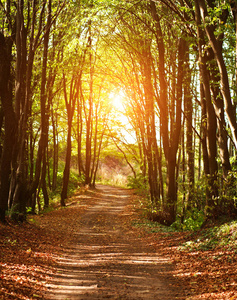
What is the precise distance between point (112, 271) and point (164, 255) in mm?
1961

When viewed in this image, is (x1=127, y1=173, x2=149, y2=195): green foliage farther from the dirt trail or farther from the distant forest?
the dirt trail

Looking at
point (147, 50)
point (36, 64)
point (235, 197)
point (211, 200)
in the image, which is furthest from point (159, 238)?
point (36, 64)

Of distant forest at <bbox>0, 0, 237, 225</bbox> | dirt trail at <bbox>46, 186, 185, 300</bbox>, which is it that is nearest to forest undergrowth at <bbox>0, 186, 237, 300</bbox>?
dirt trail at <bbox>46, 186, 185, 300</bbox>

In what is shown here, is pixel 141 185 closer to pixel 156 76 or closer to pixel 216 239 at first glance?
pixel 156 76

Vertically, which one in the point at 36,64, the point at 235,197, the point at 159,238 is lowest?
the point at 159,238

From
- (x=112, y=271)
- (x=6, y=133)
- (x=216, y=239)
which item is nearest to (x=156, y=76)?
(x=6, y=133)

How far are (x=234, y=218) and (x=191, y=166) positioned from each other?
16.8ft

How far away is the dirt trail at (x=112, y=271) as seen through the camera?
15.8ft

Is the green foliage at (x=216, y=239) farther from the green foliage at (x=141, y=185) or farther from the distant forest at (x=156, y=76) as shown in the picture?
the green foliage at (x=141, y=185)

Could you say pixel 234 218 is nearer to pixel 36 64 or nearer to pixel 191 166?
pixel 191 166

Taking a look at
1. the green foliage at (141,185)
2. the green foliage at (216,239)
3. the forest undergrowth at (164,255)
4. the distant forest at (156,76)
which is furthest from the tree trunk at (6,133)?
the green foliage at (141,185)

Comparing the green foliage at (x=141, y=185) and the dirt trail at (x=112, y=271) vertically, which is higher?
the green foliage at (x=141, y=185)

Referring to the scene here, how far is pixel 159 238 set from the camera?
9.59m

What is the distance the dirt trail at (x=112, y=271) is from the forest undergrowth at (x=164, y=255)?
0.24 metres
